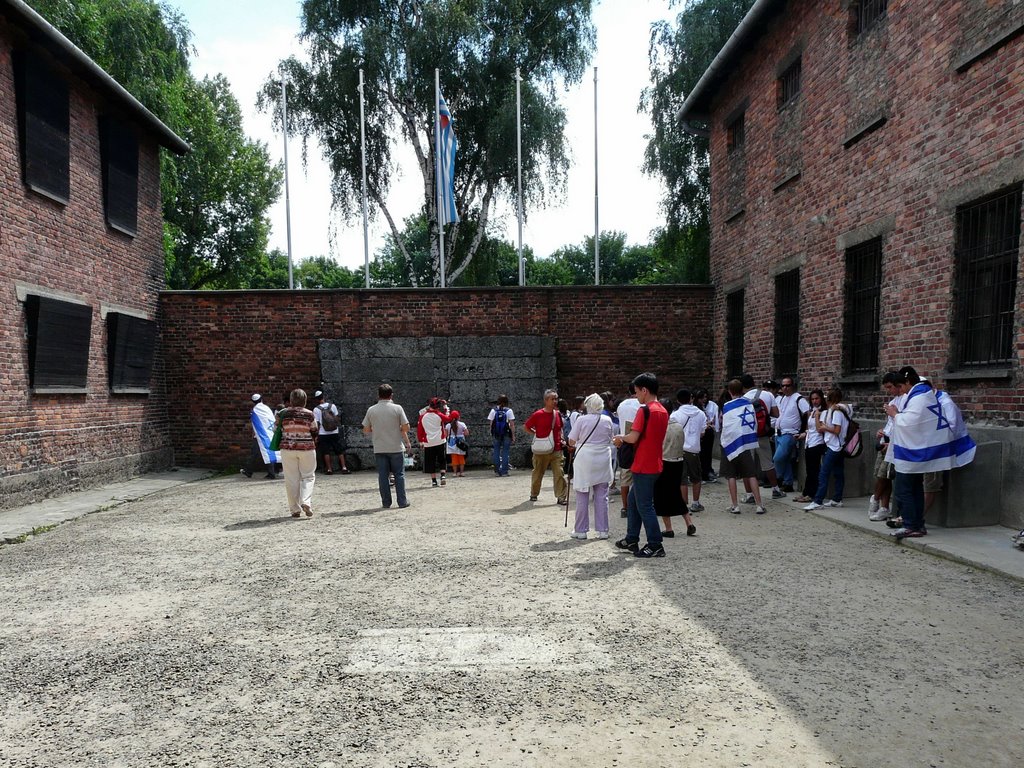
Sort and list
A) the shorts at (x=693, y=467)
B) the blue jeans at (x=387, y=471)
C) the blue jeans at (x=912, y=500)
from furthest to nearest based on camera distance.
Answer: the blue jeans at (x=387, y=471)
the shorts at (x=693, y=467)
the blue jeans at (x=912, y=500)

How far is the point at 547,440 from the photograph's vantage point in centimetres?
976

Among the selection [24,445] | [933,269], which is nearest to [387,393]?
[24,445]

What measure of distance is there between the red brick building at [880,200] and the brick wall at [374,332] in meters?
1.35

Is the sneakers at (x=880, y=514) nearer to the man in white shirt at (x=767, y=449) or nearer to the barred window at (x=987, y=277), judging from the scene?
the barred window at (x=987, y=277)

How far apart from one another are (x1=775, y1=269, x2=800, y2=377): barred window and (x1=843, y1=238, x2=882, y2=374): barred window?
160 cm

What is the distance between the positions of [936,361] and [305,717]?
8137 millimetres

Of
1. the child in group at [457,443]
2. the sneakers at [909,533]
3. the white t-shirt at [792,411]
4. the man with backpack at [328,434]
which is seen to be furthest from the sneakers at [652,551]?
the man with backpack at [328,434]

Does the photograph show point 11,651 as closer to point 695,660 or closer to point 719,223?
point 695,660

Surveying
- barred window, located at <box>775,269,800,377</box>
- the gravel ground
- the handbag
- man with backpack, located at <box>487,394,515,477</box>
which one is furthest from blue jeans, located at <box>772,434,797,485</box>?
man with backpack, located at <box>487,394,515,477</box>

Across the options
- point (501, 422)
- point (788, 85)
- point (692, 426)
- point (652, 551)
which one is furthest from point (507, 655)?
point (788, 85)

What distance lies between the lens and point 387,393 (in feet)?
32.0

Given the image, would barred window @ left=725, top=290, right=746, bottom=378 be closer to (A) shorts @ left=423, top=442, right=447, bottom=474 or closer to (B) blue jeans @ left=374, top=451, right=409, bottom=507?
(A) shorts @ left=423, top=442, right=447, bottom=474

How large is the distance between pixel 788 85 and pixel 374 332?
31.7 ft

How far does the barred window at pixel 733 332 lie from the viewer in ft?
47.9
